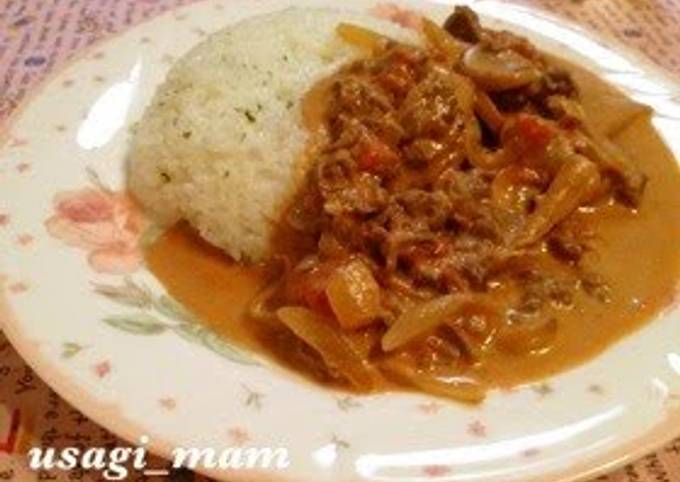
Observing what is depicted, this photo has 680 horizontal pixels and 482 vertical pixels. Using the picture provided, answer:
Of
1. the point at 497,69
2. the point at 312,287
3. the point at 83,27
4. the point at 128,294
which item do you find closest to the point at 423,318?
the point at 312,287

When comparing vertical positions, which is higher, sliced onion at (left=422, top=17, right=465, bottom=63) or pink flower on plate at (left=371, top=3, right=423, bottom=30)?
sliced onion at (left=422, top=17, right=465, bottom=63)

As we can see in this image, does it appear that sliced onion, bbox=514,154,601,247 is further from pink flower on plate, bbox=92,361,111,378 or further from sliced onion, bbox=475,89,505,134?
pink flower on plate, bbox=92,361,111,378

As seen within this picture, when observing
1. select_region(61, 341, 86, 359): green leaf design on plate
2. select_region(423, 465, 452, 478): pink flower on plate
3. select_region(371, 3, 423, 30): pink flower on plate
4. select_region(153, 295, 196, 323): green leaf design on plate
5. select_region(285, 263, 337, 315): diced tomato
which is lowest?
select_region(423, 465, 452, 478): pink flower on plate

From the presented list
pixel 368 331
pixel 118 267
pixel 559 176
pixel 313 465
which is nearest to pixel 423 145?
pixel 559 176

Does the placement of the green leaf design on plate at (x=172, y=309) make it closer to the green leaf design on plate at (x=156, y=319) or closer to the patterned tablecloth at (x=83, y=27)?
the green leaf design on plate at (x=156, y=319)

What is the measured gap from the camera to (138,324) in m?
2.60

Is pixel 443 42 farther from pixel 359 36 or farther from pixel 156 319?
pixel 156 319

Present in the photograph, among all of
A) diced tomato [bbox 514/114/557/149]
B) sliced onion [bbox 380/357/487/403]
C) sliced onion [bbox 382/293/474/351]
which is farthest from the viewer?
diced tomato [bbox 514/114/557/149]

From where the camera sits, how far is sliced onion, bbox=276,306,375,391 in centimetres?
254

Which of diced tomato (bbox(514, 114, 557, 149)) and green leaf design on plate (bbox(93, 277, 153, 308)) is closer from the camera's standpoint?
green leaf design on plate (bbox(93, 277, 153, 308))

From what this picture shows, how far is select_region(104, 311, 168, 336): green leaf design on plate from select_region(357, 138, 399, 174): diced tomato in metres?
0.77

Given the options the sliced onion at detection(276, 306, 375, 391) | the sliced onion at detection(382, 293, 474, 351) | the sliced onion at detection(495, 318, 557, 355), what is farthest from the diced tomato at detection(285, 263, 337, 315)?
the sliced onion at detection(495, 318, 557, 355)

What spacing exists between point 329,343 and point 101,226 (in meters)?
0.78

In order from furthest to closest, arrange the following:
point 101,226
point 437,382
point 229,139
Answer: point 229,139, point 101,226, point 437,382
